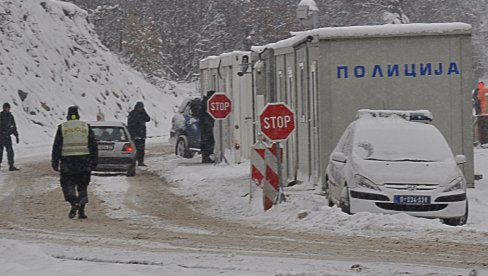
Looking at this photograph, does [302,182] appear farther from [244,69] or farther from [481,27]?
[481,27]

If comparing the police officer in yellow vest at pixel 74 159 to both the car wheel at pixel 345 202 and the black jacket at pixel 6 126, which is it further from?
the black jacket at pixel 6 126

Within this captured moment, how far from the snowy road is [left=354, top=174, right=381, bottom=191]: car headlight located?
1.18 m

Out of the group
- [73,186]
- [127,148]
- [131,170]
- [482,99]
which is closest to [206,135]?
[131,170]

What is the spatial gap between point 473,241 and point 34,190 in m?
11.4

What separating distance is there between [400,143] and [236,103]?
13.6m

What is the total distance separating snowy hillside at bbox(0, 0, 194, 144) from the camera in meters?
45.0

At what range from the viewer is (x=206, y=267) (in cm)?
997

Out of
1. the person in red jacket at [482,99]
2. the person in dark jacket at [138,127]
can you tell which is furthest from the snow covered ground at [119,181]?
the person in red jacket at [482,99]

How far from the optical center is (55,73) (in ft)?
165

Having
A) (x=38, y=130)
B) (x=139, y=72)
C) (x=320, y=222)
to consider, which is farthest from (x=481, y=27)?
(x=320, y=222)

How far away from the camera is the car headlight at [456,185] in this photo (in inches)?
575

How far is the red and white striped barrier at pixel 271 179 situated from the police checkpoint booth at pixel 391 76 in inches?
78.3

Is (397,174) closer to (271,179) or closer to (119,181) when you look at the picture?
(271,179)

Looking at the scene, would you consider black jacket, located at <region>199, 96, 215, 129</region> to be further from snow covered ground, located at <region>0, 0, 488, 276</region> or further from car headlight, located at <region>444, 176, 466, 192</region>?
car headlight, located at <region>444, 176, 466, 192</region>
